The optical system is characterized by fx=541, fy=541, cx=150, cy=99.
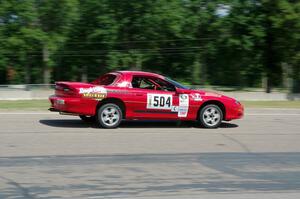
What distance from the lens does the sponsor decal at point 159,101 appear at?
14234mm

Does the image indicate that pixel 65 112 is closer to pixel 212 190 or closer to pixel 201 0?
pixel 212 190

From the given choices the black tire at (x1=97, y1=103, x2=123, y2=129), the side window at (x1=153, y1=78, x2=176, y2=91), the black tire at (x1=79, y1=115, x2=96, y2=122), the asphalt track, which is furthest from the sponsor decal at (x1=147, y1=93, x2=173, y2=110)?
the black tire at (x1=79, y1=115, x2=96, y2=122)

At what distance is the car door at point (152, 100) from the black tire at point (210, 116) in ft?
2.59

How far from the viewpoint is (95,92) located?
1375cm

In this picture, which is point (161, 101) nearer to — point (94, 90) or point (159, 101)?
point (159, 101)

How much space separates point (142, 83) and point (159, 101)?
68 centimetres

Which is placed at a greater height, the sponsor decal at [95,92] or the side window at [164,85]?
the side window at [164,85]

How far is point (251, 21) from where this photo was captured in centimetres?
3716

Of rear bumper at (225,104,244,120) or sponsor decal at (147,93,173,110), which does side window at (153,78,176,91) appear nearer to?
sponsor decal at (147,93,173,110)

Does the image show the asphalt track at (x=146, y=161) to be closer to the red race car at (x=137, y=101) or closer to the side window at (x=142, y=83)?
the red race car at (x=137, y=101)

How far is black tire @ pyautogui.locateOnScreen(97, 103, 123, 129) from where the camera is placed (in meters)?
13.8

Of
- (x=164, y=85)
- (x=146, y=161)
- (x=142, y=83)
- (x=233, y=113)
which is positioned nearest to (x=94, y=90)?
(x=142, y=83)

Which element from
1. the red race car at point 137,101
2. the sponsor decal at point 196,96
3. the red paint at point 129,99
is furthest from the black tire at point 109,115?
the sponsor decal at point 196,96

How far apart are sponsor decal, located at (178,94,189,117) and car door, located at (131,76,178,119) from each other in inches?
4.4
